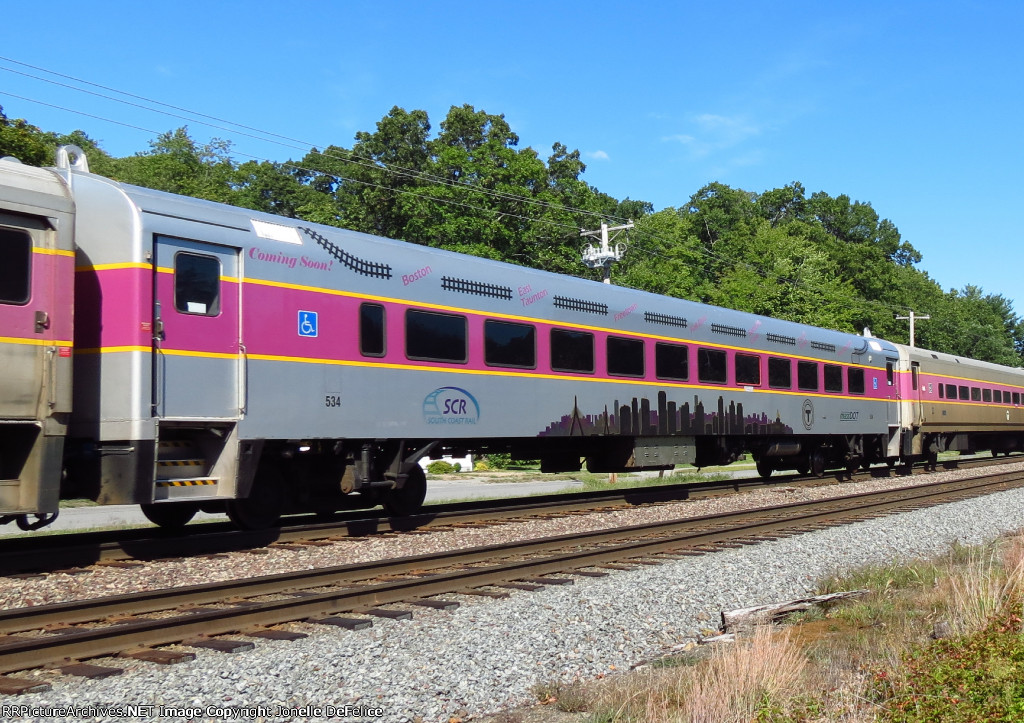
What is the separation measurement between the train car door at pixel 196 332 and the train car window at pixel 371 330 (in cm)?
171

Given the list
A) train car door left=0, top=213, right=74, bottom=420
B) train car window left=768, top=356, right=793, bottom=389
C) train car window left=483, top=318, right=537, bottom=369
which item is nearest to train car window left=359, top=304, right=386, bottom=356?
train car window left=483, top=318, right=537, bottom=369

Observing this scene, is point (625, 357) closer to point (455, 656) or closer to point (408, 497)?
point (408, 497)

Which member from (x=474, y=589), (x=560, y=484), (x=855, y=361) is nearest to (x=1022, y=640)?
(x=474, y=589)

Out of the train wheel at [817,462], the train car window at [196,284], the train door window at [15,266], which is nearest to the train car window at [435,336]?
the train car window at [196,284]

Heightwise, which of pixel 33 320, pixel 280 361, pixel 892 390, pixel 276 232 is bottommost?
pixel 280 361

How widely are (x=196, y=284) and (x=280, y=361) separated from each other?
1240 millimetres

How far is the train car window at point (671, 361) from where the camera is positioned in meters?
16.0

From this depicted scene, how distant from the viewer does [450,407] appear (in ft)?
39.6

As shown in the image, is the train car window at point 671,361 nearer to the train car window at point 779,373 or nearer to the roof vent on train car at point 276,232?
the train car window at point 779,373

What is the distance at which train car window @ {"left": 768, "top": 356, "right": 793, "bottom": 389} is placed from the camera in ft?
63.4

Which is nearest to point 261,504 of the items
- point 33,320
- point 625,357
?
point 33,320

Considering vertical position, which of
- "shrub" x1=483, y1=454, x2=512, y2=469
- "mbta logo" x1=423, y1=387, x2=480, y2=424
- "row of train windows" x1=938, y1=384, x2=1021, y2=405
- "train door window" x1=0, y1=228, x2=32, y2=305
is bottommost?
"shrub" x1=483, y1=454, x2=512, y2=469

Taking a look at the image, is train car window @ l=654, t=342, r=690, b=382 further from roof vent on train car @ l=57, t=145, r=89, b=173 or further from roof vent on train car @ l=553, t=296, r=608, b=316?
roof vent on train car @ l=57, t=145, r=89, b=173

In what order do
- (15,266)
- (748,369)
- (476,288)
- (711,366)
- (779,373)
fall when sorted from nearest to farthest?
(15,266), (476,288), (711,366), (748,369), (779,373)
